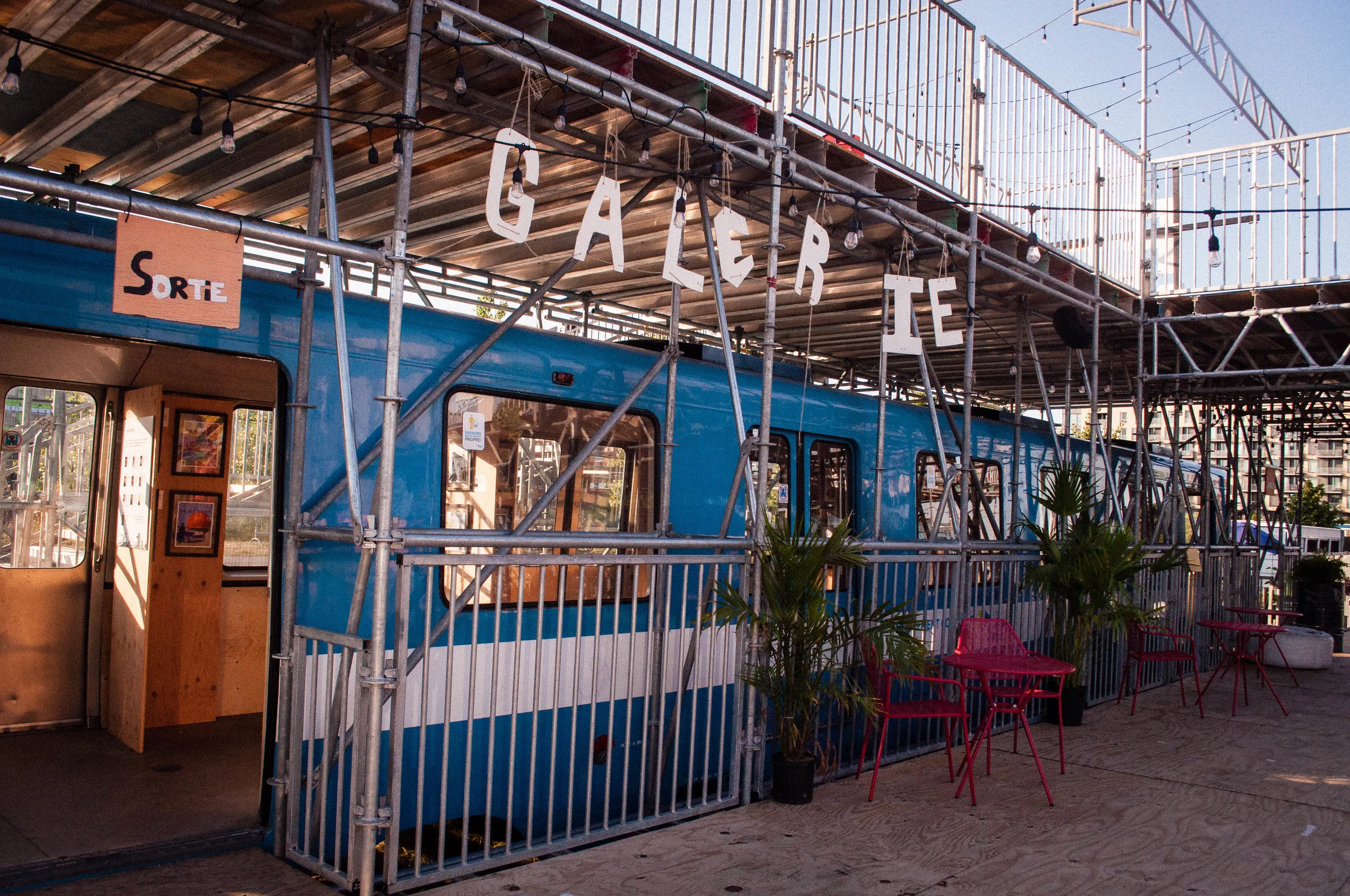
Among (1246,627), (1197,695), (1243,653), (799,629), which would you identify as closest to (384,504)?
(799,629)

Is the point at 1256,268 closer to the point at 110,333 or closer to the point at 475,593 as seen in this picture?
the point at 475,593

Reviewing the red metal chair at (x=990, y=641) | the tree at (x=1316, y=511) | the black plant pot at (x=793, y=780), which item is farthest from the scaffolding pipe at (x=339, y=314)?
the tree at (x=1316, y=511)

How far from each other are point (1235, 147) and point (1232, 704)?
5917 mm

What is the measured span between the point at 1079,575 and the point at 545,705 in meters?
4.92

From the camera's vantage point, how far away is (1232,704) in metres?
9.22

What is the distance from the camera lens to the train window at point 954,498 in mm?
8547

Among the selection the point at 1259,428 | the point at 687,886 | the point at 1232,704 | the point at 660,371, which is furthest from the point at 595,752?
the point at 1259,428

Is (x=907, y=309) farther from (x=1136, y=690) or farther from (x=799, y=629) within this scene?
(x=1136, y=690)

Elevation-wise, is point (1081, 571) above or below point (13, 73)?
below

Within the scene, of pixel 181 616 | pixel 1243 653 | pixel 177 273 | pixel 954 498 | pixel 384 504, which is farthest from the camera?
pixel 1243 653

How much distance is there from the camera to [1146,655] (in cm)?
917

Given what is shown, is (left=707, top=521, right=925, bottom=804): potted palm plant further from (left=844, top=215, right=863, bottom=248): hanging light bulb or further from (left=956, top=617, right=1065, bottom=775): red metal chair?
(left=844, top=215, right=863, bottom=248): hanging light bulb

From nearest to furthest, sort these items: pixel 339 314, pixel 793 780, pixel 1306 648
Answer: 1. pixel 339 314
2. pixel 793 780
3. pixel 1306 648

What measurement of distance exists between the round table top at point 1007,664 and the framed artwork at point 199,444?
17.0 ft
